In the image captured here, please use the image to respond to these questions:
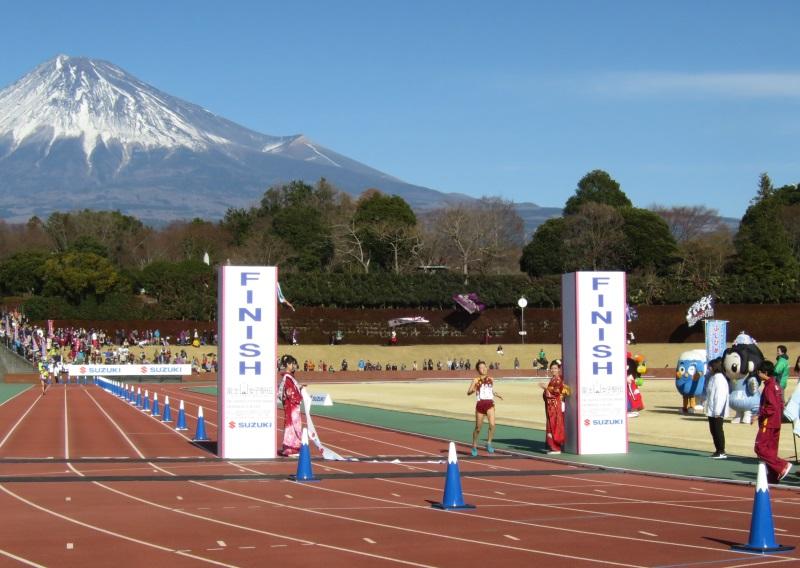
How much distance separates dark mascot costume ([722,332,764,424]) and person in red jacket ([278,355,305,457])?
7739 mm

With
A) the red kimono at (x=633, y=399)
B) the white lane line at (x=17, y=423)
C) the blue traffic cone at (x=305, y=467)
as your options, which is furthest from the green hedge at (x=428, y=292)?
the blue traffic cone at (x=305, y=467)

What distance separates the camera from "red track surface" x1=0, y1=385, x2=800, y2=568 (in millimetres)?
11414

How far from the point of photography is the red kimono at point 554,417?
21844mm

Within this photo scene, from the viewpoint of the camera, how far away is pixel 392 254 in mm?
103688

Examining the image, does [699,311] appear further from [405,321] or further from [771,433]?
[771,433]

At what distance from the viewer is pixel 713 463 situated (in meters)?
20.1

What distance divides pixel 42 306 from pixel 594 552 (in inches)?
3035

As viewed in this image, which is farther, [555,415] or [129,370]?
[129,370]

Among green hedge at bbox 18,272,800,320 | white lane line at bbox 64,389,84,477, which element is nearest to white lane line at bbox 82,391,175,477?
white lane line at bbox 64,389,84,477

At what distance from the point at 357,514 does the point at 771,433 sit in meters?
6.08

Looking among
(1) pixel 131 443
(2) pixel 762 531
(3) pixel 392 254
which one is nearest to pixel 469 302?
(3) pixel 392 254

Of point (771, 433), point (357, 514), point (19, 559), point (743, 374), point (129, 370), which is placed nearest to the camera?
point (19, 559)

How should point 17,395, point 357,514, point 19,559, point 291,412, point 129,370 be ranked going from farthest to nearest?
1. point 129,370
2. point 17,395
3. point 291,412
4. point 357,514
5. point 19,559

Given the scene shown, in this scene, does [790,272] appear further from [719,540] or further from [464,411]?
[719,540]
